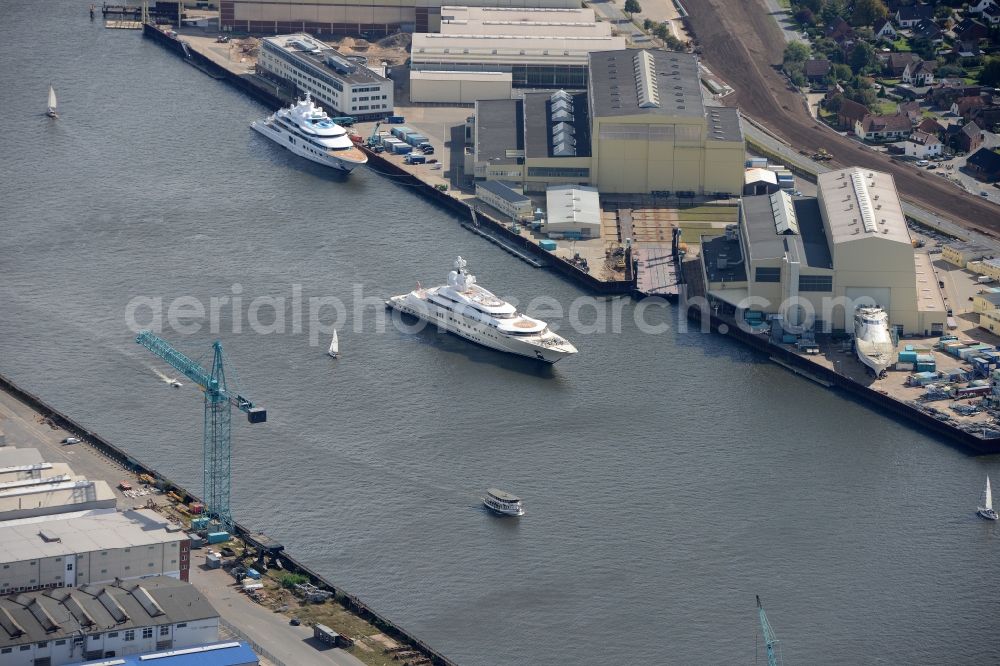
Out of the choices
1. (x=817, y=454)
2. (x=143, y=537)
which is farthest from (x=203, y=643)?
(x=817, y=454)

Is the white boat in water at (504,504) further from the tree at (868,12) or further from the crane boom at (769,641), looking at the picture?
the tree at (868,12)

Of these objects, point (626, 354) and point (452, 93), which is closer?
point (626, 354)

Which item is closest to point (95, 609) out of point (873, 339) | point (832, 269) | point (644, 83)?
point (873, 339)

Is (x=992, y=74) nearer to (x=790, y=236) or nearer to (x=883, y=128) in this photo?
(x=883, y=128)

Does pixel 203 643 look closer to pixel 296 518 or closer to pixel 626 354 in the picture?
pixel 296 518

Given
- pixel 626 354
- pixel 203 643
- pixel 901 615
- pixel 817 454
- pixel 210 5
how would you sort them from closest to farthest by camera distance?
pixel 203 643 < pixel 901 615 < pixel 817 454 < pixel 626 354 < pixel 210 5

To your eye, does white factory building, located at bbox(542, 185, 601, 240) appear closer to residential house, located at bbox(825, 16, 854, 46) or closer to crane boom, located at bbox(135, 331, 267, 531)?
crane boom, located at bbox(135, 331, 267, 531)

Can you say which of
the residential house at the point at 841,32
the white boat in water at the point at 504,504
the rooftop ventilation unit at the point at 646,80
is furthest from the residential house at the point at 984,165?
the white boat in water at the point at 504,504

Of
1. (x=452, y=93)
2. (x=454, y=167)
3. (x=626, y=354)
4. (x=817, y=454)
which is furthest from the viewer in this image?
(x=452, y=93)
